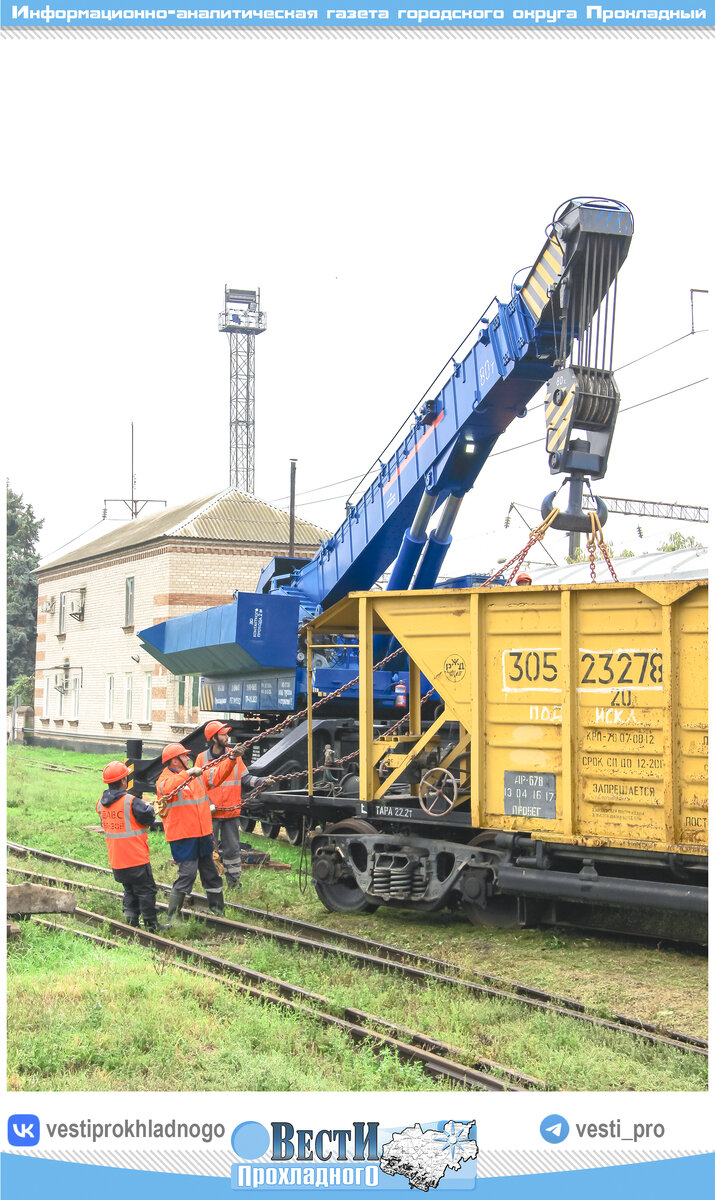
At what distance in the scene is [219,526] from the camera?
3059 centimetres

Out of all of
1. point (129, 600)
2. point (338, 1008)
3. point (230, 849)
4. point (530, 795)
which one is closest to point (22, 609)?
point (129, 600)

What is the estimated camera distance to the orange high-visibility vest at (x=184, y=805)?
9.56m

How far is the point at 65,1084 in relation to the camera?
5.39m

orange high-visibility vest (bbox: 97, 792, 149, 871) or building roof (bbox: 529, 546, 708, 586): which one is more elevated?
building roof (bbox: 529, 546, 708, 586)

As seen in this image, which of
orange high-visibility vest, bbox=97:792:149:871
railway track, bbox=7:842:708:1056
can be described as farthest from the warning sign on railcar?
orange high-visibility vest, bbox=97:792:149:871

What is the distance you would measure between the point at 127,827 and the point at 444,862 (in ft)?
9.05

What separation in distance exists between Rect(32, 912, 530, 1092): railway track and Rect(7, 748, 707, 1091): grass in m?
0.13

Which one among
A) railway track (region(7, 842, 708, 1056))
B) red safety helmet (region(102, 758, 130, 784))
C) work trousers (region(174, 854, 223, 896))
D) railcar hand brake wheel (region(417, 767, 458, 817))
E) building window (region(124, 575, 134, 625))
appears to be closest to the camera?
railway track (region(7, 842, 708, 1056))

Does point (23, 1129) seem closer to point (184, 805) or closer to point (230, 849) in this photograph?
point (184, 805)

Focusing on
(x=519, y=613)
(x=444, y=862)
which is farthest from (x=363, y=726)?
(x=519, y=613)

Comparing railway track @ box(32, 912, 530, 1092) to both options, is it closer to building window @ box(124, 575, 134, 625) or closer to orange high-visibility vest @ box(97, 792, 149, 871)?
orange high-visibility vest @ box(97, 792, 149, 871)

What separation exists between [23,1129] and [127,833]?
5152 millimetres

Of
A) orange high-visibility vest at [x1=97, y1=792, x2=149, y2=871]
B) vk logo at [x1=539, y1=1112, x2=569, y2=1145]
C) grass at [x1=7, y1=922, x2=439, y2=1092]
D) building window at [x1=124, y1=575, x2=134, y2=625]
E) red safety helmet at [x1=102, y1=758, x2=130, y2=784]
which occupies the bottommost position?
grass at [x1=7, y1=922, x2=439, y2=1092]

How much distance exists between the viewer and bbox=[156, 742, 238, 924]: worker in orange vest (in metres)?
9.60
